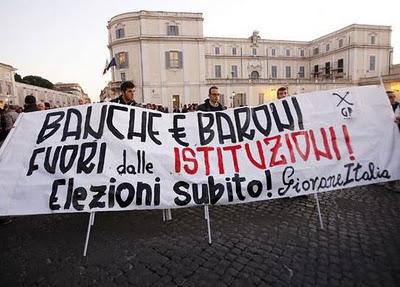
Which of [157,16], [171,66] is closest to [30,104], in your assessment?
[171,66]

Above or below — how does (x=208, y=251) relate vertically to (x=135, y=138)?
below

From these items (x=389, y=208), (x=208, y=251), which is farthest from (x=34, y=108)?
(x=389, y=208)

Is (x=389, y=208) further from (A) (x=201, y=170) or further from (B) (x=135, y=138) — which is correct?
(B) (x=135, y=138)

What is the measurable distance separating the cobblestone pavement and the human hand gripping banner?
57 centimetres

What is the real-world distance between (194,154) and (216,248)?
3.81 feet

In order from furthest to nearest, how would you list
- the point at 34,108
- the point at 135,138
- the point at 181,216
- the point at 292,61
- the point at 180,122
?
1. the point at 292,61
2. the point at 34,108
3. the point at 181,216
4. the point at 180,122
5. the point at 135,138

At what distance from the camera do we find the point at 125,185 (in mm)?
3365

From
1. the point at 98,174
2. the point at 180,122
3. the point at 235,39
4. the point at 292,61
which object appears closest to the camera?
the point at 98,174

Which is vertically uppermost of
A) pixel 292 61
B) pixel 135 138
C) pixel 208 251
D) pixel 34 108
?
pixel 292 61

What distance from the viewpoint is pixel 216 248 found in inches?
137

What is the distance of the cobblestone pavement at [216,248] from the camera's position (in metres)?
2.88

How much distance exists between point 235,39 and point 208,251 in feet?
203

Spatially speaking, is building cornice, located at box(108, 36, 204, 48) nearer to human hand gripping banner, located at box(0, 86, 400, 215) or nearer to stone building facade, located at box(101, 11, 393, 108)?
stone building facade, located at box(101, 11, 393, 108)

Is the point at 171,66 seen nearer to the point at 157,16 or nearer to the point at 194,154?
the point at 157,16
